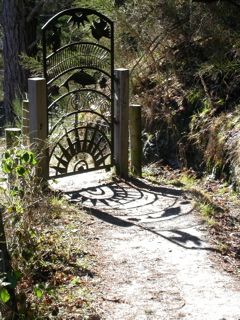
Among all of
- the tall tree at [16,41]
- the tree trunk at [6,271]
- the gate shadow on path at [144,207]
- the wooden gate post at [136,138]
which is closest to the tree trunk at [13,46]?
the tall tree at [16,41]

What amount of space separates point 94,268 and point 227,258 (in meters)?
1.46

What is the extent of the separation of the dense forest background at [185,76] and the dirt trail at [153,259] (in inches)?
47.5

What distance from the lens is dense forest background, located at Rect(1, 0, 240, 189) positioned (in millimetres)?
8516

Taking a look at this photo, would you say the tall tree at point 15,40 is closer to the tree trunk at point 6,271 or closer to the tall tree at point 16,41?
the tall tree at point 16,41

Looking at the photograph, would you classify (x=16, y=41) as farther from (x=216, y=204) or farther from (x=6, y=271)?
(x=6, y=271)

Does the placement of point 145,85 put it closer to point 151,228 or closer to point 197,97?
point 197,97

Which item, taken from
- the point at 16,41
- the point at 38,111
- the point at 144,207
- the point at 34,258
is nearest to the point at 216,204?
the point at 144,207

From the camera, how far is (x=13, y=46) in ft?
42.3

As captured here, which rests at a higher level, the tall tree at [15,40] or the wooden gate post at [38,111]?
the tall tree at [15,40]

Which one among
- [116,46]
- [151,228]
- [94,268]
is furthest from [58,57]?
[116,46]

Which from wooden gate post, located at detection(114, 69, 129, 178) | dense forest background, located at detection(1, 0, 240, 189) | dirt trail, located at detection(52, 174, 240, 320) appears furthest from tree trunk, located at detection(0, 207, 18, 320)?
wooden gate post, located at detection(114, 69, 129, 178)

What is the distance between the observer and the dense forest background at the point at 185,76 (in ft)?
27.9

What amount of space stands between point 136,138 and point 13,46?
576cm

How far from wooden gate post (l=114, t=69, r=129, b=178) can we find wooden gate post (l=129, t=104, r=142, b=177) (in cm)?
28
